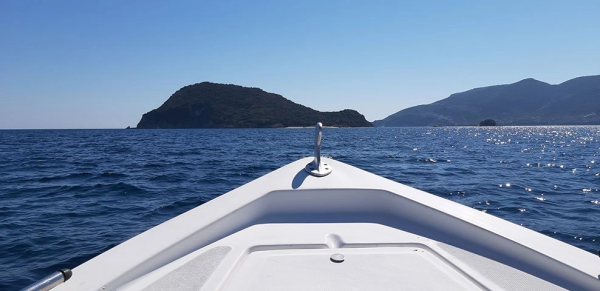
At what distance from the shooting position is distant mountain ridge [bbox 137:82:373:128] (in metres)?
120

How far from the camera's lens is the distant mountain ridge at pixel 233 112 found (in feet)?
395

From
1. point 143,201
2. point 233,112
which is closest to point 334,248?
point 143,201

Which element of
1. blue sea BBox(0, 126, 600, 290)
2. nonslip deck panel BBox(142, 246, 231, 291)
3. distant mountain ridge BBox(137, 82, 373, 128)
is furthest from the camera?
distant mountain ridge BBox(137, 82, 373, 128)

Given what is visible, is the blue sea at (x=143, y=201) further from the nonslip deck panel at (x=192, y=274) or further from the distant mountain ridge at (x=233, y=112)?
the distant mountain ridge at (x=233, y=112)

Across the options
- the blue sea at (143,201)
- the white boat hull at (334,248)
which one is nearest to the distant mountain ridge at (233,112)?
the blue sea at (143,201)

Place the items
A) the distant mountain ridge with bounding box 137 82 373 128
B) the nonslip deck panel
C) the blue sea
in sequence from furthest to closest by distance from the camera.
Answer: the distant mountain ridge with bounding box 137 82 373 128, the blue sea, the nonslip deck panel

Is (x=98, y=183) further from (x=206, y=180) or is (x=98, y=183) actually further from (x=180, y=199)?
(x=180, y=199)

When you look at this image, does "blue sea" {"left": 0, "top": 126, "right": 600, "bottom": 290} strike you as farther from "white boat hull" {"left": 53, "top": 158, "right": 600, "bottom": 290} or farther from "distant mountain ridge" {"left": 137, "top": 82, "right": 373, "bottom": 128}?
"distant mountain ridge" {"left": 137, "top": 82, "right": 373, "bottom": 128}

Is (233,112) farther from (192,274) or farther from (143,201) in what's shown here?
(192,274)

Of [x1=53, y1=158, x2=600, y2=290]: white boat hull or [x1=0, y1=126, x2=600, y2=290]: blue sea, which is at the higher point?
[x1=53, y1=158, x2=600, y2=290]: white boat hull

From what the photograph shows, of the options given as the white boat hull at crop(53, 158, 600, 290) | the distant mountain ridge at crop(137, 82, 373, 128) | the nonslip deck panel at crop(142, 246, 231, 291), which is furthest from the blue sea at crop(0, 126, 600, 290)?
the distant mountain ridge at crop(137, 82, 373, 128)

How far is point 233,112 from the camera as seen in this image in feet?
412

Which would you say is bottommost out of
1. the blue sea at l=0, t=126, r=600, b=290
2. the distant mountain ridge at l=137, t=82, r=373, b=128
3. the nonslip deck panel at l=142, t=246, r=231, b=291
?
the blue sea at l=0, t=126, r=600, b=290

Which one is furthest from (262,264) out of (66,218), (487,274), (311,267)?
(66,218)
